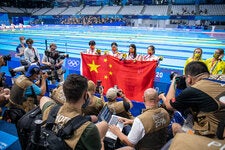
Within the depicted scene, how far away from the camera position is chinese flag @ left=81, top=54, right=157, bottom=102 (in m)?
4.39

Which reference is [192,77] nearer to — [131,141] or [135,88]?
[131,141]

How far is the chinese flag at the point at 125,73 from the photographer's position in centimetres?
439

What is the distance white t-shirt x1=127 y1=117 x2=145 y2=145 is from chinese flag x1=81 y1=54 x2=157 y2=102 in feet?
7.95

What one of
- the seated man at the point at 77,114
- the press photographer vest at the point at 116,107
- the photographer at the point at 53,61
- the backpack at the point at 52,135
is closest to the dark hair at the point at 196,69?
the press photographer vest at the point at 116,107

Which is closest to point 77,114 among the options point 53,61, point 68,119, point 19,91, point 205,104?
point 68,119

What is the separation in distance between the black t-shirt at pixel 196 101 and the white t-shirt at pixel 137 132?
44 centimetres

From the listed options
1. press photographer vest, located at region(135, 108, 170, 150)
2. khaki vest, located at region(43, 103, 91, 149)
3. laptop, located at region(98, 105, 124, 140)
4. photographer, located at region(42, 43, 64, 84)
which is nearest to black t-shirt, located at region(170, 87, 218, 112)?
press photographer vest, located at region(135, 108, 170, 150)

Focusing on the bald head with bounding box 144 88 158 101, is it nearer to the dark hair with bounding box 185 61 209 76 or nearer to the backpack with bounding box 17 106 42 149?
the dark hair with bounding box 185 61 209 76

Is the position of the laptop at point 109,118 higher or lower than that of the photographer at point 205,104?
lower

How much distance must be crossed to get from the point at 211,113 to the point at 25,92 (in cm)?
270

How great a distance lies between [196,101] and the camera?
1.80 m

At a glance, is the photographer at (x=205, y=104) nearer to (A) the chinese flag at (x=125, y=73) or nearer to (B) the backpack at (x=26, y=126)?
(B) the backpack at (x=26, y=126)

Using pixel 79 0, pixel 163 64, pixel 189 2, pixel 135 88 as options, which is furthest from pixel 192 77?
pixel 79 0

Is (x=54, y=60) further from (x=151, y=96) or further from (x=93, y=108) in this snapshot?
(x=151, y=96)
